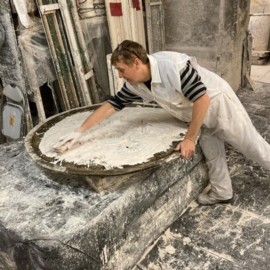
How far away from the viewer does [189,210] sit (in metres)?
2.68

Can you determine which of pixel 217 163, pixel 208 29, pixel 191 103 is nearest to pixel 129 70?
pixel 191 103

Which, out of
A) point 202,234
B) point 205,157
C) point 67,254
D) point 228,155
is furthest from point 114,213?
point 228,155

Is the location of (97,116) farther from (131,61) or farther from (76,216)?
(76,216)

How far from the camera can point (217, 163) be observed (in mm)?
2623

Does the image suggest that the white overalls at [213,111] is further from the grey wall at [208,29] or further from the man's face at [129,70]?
the grey wall at [208,29]

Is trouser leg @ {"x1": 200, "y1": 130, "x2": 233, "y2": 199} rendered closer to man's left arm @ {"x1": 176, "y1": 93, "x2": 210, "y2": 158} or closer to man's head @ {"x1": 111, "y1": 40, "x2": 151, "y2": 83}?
man's left arm @ {"x1": 176, "y1": 93, "x2": 210, "y2": 158}

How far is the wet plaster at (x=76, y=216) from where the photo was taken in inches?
66.1

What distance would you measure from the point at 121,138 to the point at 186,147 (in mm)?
467

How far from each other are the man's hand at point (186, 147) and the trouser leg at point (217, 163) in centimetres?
53

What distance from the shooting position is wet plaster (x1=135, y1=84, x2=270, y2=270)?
217cm

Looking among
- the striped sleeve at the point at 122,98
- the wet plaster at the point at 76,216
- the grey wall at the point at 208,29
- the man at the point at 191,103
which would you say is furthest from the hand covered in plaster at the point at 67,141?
the grey wall at the point at 208,29

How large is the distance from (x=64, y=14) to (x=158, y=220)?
2108mm

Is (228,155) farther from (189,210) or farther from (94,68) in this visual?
(94,68)

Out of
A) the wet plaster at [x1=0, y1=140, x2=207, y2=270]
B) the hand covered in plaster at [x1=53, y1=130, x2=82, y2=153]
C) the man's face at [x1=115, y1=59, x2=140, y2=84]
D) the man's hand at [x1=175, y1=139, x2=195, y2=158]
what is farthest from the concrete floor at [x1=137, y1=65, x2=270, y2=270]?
the man's face at [x1=115, y1=59, x2=140, y2=84]
